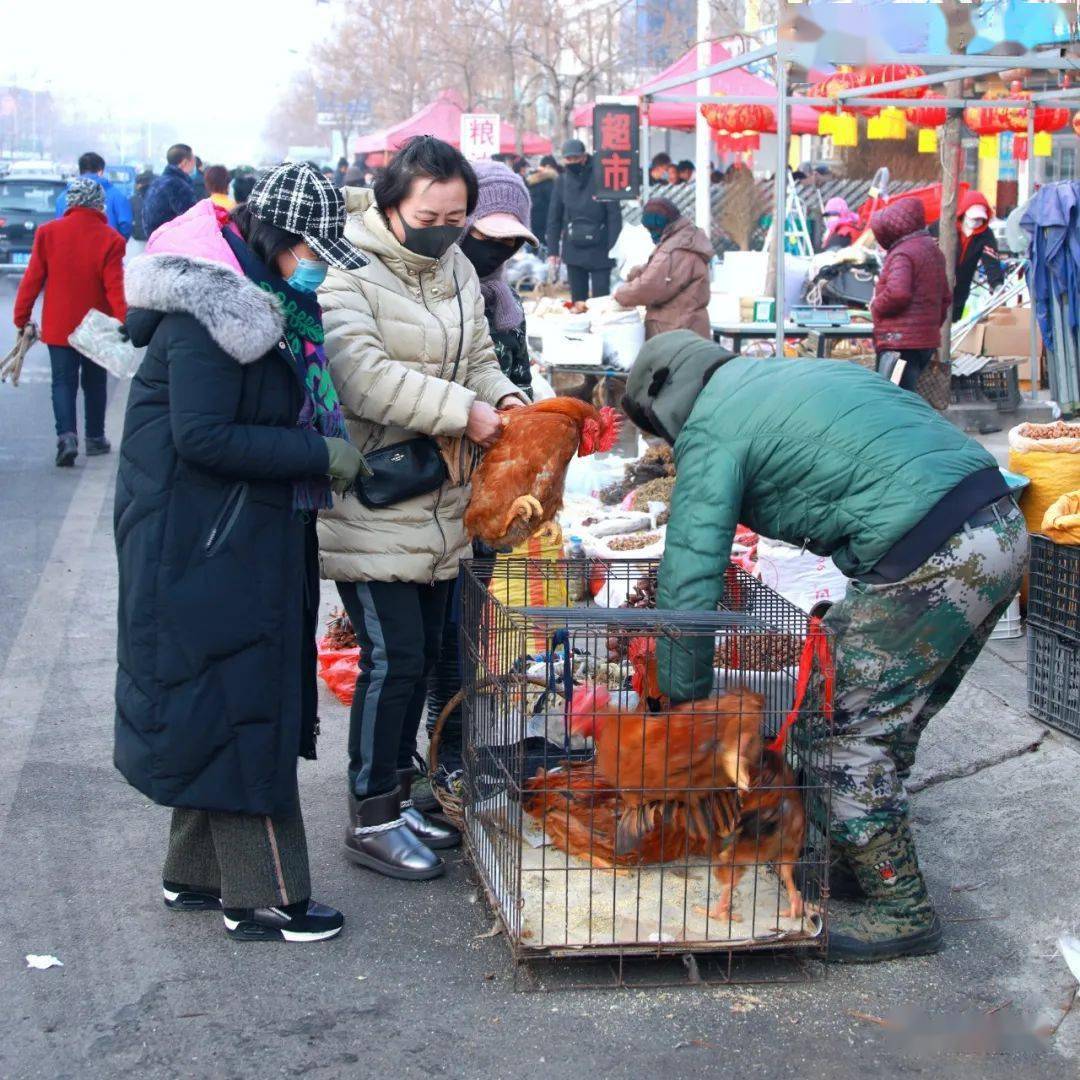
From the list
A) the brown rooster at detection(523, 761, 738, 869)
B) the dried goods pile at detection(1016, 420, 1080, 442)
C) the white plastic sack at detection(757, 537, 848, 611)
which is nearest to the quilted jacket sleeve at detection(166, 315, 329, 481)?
the brown rooster at detection(523, 761, 738, 869)

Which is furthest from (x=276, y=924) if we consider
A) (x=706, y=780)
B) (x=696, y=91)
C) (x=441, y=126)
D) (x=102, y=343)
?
(x=441, y=126)

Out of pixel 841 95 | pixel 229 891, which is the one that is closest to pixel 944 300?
pixel 841 95

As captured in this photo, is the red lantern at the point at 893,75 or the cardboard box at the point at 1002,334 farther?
the cardboard box at the point at 1002,334

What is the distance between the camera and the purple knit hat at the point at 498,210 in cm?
466

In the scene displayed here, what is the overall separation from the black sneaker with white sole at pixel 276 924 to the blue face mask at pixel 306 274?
5.28 feet

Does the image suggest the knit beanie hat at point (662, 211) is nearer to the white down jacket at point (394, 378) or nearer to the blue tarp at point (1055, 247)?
the blue tarp at point (1055, 247)

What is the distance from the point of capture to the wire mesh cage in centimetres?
347

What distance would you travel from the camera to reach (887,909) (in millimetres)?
3717

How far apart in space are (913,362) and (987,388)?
1958 mm

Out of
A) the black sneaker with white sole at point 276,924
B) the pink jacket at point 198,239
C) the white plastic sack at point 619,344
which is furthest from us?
the white plastic sack at point 619,344

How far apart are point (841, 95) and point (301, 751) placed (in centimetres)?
856

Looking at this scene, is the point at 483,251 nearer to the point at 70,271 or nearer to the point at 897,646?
the point at 897,646

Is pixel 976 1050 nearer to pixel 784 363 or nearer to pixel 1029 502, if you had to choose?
pixel 784 363

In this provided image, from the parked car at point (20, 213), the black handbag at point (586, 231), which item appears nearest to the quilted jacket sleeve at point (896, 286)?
the black handbag at point (586, 231)
